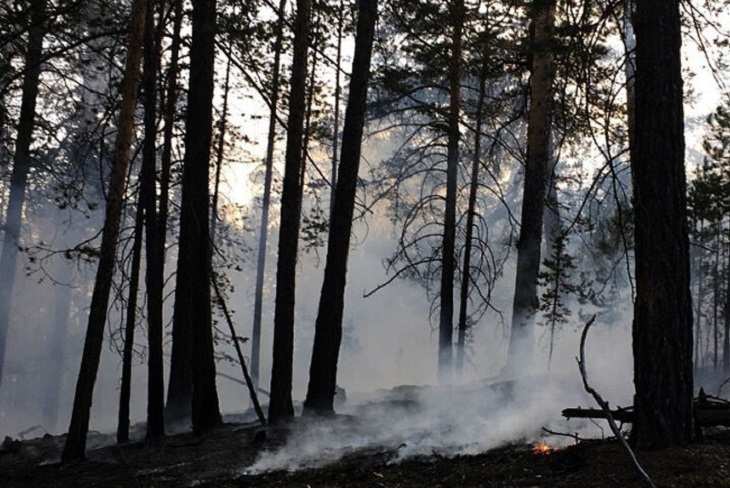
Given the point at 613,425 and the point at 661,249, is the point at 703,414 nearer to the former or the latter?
the point at 661,249

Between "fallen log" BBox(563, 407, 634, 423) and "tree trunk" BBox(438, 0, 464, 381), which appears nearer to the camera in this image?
"fallen log" BBox(563, 407, 634, 423)

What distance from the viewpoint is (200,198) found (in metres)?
10.4

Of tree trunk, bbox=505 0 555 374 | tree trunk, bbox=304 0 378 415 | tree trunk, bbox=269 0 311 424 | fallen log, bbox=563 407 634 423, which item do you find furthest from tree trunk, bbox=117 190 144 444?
fallen log, bbox=563 407 634 423

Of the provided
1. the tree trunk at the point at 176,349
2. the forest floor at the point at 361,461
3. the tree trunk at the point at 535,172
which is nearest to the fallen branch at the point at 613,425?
the forest floor at the point at 361,461

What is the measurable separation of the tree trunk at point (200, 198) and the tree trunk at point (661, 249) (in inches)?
284

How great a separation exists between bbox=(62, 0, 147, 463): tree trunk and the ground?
1.93 feet

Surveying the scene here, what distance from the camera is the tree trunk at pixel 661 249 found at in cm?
479

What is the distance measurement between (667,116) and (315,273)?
6157cm

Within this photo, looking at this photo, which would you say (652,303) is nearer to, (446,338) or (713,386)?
(446,338)

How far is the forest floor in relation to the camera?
445 centimetres

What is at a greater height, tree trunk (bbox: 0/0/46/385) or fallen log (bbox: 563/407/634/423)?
tree trunk (bbox: 0/0/46/385)

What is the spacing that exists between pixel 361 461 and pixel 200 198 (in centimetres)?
569

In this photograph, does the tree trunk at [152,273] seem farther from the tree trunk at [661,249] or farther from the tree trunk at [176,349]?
the tree trunk at [661,249]

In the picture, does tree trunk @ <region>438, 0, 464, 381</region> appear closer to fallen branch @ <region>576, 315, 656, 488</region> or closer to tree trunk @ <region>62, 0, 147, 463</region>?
tree trunk @ <region>62, 0, 147, 463</region>
